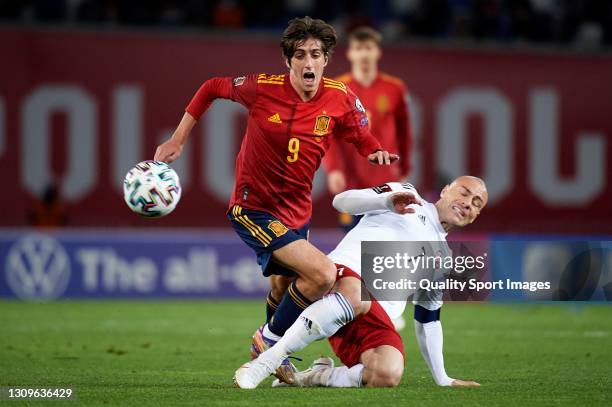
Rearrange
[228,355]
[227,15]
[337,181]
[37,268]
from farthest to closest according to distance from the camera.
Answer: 1. [227,15]
2. [37,268]
3. [337,181]
4. [228,355]

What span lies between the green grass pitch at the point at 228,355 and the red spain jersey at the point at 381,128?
56.3 inches

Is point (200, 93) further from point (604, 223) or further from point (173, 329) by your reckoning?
point (604, 223)

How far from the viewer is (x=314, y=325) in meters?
5.93

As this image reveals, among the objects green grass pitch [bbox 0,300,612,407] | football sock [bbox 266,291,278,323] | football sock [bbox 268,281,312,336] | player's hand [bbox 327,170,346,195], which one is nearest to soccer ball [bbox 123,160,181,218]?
football sock [bbox 268,281,312,336]

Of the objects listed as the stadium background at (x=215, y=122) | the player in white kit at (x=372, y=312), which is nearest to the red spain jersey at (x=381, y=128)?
the player in white kit at (x=372, y=312)

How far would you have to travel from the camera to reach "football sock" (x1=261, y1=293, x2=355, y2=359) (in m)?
5.93

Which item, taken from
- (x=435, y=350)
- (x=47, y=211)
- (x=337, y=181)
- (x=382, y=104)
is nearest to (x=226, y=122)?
(x=47, y=211)

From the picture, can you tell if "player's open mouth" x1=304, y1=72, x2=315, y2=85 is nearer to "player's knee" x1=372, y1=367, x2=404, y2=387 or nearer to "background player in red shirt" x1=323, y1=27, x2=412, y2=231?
"player's knee" x1=372, y1=367, x2=404, y2=387

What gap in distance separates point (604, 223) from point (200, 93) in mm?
11008

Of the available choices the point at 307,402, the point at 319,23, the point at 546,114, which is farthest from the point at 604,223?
the point at 307,402

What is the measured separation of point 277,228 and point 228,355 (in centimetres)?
215

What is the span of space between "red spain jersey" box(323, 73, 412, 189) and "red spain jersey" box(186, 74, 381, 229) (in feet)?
7.98

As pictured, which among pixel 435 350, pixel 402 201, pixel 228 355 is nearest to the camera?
pixel 402 201

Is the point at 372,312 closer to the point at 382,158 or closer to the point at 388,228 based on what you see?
the point at 388,228
